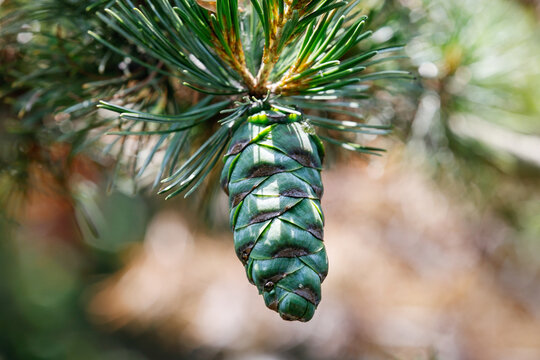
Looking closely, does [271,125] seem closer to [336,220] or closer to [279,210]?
[279,210]

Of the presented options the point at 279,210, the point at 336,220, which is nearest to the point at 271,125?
the point at 279,210

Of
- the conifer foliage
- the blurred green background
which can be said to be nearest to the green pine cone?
the conifer foliage

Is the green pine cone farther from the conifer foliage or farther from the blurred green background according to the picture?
the blurred green background

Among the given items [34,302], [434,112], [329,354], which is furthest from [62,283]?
[434,112]

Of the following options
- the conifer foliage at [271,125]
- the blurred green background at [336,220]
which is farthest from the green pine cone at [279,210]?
the blurred green background at [336,220]

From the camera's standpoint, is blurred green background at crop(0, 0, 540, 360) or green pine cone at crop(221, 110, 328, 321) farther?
blurred green background at crop(0, 0, 540, 360)

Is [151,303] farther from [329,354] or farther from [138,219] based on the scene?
[138,219]

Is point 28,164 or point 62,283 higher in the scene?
point 28,164
